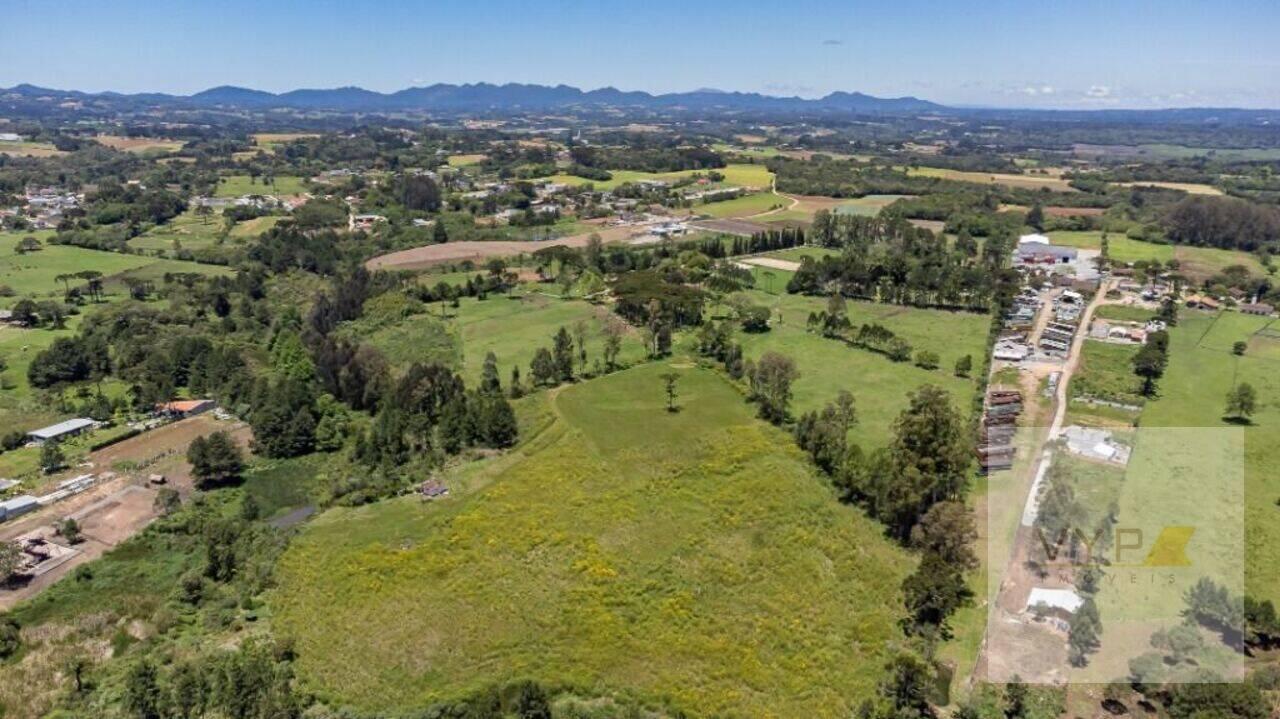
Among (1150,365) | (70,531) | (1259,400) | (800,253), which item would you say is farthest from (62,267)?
(1259,400)

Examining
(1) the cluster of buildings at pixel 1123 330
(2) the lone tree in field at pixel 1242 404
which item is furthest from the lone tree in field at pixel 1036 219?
(2) the lone tree in field at pixel 1242 404

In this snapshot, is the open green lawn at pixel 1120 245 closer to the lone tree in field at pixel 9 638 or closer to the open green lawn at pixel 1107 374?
the open green lawn at pixel 1107 374

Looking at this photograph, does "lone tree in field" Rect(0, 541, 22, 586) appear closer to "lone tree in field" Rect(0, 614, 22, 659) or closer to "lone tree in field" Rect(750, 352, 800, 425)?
"lone tree in field" Rect(0, 614, 22, 659)

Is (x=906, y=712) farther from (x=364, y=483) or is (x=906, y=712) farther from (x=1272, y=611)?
(x=364, y=483)

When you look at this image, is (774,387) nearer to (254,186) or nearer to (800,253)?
(800,253)

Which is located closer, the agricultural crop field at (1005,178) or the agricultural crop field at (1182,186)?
the agricultural crop field at (1182,186)

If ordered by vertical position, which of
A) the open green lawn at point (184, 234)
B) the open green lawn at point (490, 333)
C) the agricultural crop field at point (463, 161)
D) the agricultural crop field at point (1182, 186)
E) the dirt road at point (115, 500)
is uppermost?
the agricultural crop field at point (463, 161)

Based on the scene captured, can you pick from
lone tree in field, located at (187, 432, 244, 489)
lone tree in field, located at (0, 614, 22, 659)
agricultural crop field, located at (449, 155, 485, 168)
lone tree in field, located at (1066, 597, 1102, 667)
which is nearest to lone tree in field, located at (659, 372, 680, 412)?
lone tree in field, located at (187, 432, 244, 489)
